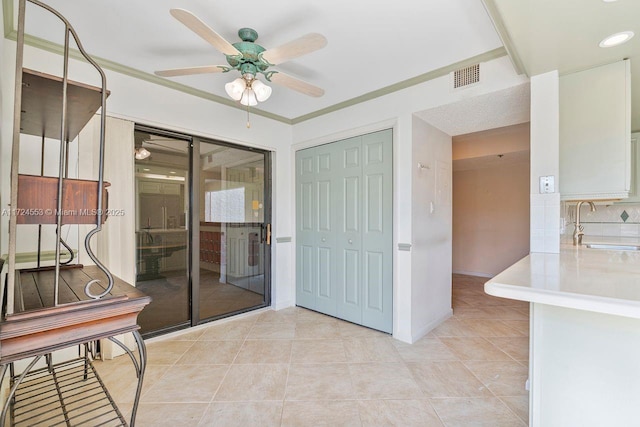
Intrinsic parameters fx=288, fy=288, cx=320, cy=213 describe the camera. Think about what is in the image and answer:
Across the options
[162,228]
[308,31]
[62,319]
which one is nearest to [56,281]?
[62,319]

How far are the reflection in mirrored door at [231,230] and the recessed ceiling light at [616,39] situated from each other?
126 inches

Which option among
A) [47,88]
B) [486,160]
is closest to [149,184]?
[47,88]

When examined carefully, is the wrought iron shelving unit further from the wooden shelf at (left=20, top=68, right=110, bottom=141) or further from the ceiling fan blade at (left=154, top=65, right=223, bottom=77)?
the ceiling fan blade at (left=154, top=65, right=223, bottom=77)

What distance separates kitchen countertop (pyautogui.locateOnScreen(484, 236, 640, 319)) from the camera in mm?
940

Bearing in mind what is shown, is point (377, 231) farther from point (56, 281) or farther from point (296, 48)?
point (56, 281)

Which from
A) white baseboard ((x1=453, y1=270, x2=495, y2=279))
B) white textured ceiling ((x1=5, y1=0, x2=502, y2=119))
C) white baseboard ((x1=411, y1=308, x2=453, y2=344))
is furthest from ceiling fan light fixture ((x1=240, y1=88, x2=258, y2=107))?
white baseboard ((x1=453, y1=270, x2=495, y2=279))

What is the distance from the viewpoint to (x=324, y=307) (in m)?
3.59

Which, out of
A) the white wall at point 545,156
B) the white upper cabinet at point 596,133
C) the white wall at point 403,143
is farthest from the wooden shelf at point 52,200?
the white upper cabinet at point 596,133

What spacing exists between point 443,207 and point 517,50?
71.8 inches

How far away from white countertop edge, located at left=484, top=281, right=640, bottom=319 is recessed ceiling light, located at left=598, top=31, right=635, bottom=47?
1.68m

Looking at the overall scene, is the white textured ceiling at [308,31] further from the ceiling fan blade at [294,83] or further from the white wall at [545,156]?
the white wall at [545,156]

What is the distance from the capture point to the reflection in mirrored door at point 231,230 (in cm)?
320

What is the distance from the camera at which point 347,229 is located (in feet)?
11.0

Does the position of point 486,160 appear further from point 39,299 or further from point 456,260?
point 39,299
